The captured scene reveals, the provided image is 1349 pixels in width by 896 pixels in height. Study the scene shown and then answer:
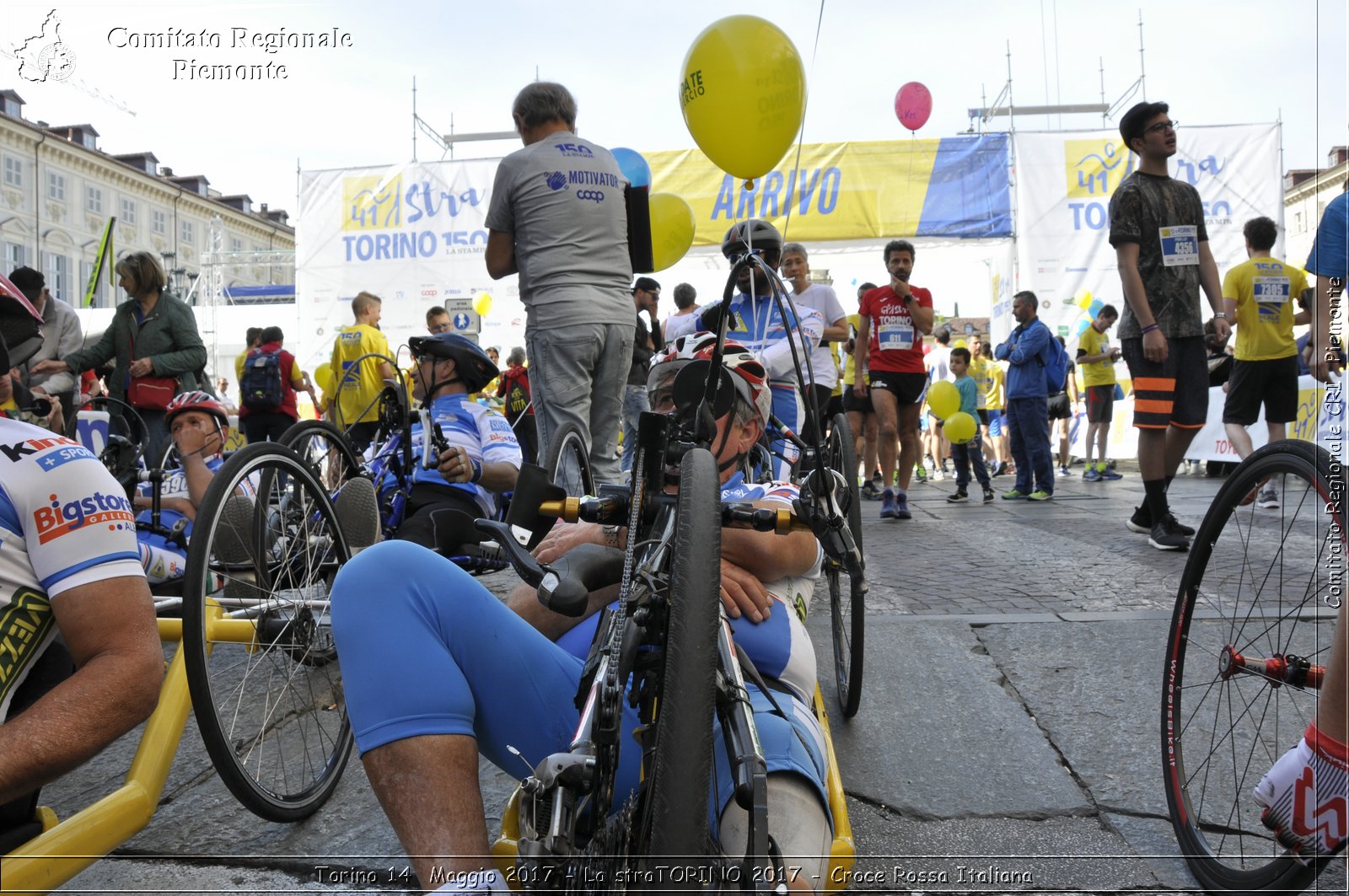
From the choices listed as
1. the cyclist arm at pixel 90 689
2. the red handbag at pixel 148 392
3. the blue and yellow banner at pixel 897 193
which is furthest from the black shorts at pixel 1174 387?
the blue and yellow banner at pixel 897 193

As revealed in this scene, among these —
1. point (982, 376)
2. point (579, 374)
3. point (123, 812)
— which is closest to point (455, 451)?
point (579, 374)

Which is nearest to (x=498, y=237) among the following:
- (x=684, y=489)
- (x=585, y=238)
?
(x=585, y=238)

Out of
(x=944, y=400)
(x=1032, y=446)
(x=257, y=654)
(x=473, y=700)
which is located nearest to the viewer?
(x=473, y=700)

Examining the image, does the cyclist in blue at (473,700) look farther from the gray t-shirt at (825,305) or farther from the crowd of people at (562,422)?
the gray t-shirt at (825,305)

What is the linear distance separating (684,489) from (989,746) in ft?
5.30

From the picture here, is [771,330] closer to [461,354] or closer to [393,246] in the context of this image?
[461,354]

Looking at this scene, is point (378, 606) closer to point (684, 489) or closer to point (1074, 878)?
point (684, 489)

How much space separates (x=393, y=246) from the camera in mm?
14992

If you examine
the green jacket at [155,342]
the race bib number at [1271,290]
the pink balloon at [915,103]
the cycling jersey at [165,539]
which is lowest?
the cycling jersey at [165,539]

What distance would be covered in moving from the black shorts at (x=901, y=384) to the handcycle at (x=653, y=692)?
582cm

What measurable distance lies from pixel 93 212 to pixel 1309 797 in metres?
50.4

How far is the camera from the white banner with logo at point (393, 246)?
14867 millimetres

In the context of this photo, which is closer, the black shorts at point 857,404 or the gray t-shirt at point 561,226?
the gray t-shirt at point 561,226

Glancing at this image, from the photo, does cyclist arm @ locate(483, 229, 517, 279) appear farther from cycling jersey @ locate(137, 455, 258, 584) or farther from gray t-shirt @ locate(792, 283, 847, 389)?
gray t-shirt @ locate(792, 283, 847, 389)
